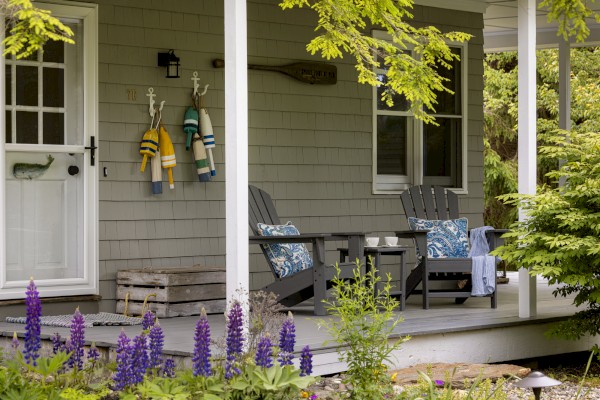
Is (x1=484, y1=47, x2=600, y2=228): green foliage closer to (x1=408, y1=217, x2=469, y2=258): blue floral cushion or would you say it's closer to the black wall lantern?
(x1=408, y1=217, x2=469, y2=258): blue floral cushion

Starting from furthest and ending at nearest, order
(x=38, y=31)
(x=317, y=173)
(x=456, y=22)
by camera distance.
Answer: (x=456, y=22)
(x=317, y=173)
(x=38, y=31)

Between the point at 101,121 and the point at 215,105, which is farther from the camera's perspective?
the point at 215,105

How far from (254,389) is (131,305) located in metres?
3.35

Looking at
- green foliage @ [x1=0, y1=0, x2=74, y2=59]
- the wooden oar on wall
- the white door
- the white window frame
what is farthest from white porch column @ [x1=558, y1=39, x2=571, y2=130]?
green foliage @ [x1=0, y1=0, x2=74, y2=59]

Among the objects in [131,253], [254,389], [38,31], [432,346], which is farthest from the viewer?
[131,253]

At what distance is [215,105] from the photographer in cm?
806

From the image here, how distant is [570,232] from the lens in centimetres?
664

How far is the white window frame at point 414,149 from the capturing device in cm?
912

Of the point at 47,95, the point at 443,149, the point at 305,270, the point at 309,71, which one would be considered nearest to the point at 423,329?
the point at 305,270

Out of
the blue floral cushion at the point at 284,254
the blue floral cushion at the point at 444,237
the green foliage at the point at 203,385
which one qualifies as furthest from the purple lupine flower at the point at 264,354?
the blue floral cushion at the point at 444,237

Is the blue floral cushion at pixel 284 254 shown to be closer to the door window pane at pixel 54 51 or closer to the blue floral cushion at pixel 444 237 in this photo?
the blue floral cushion at pixel 444 237

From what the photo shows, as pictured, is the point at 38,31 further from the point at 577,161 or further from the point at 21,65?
the point at 577,161

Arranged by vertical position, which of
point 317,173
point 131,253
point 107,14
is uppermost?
point 107,14

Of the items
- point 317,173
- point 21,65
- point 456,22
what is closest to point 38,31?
point 21,65
